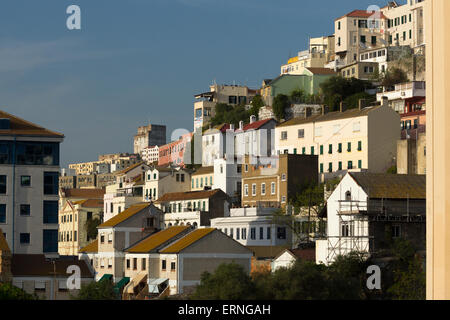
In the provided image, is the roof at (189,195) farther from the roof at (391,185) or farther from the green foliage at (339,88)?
the roof at (391,185)

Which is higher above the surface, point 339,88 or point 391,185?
point 339,88

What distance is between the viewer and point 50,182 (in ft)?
273

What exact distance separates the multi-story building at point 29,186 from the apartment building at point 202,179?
88.3 ft

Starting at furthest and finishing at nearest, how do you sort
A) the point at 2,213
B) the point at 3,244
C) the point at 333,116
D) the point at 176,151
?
the point at 176,151 < the point at 333,116 < the point at 2,213 < the point at 3,244

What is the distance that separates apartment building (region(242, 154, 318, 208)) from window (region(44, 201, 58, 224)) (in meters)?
20.1

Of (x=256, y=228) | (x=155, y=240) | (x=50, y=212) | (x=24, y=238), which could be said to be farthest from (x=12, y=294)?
(x=256, y=228)

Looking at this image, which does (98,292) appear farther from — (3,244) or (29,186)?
(29,186)

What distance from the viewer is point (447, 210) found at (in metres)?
20.2

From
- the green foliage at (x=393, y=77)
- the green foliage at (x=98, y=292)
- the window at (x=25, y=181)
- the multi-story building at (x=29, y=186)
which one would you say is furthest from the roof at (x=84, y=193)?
the green foliage at (x=98, y=292)

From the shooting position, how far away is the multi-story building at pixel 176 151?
13838cm

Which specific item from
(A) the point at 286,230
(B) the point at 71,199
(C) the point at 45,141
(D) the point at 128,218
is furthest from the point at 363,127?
(B) the point at 71,199

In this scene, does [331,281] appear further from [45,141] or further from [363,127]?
[363,127]

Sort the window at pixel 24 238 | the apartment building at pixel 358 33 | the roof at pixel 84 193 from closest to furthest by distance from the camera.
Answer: the window at pixel 24 238, the roof at pixel 84 193, the apartment building at pixel 358 33

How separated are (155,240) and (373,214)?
24.4 m
